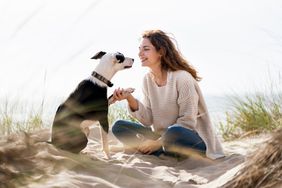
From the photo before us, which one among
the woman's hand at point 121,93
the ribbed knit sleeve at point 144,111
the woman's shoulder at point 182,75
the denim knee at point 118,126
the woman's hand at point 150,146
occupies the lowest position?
the woman's hand at point 150,146

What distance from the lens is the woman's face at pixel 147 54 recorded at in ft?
16.8

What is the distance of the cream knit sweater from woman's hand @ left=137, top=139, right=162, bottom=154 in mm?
186

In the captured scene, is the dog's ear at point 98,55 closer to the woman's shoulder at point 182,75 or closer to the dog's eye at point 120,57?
the dog's eye at point 120,57

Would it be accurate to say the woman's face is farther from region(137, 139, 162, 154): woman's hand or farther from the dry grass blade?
the dry grass blade

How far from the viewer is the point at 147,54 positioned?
5.12 m

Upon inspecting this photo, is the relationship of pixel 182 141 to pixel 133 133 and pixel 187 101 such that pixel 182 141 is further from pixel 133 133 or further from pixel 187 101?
pixel 133 133

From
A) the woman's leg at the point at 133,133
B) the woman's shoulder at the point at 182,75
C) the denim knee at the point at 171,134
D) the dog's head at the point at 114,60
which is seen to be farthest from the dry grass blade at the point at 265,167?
the woman's leg at the point at 133,133

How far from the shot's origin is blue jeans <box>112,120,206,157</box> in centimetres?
493

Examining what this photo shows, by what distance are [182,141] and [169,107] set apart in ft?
1.30

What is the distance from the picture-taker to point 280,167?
262cm

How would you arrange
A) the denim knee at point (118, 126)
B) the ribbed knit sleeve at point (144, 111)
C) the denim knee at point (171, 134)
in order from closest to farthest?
the denim knee at point (171, 134) → the ribbed knit sleeve at point (144, 111) → the denim knee at point (118, 126)

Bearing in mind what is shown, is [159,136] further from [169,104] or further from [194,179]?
[194,179]

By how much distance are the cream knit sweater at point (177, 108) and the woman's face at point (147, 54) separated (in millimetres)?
216

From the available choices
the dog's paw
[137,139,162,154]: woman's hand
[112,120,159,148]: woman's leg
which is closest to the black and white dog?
the dog's paw
